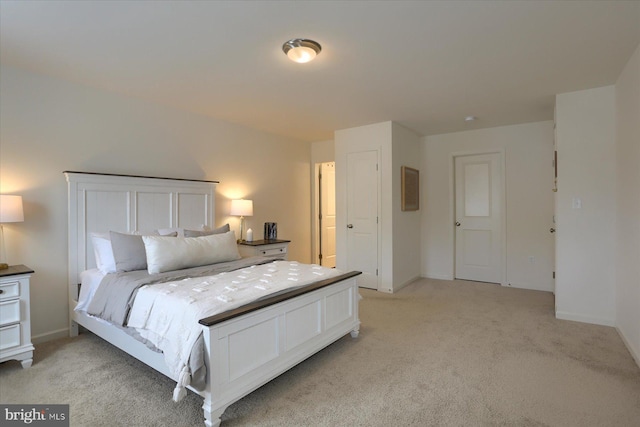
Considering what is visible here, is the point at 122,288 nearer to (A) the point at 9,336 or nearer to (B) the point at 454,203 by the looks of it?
(A) the point at 9,336

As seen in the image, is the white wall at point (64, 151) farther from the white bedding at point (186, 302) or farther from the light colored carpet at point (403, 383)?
the light colored carpet at point (403, 383)

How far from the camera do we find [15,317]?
2404 millimetres

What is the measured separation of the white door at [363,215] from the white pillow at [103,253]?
3.04 m

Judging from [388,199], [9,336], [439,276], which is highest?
[388,199]

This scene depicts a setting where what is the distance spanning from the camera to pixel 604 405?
1.93m

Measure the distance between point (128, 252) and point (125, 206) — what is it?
2.49 feet

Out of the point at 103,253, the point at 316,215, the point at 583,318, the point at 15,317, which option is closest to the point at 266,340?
the point at 103,253

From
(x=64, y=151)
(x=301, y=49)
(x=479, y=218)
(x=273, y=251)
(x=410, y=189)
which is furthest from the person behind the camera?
(x=479, y=218)

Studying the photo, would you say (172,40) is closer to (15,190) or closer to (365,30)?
(365,30)

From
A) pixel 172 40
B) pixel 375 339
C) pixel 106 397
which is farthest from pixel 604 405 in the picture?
pixel 172 40

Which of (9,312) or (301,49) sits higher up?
(301,49)

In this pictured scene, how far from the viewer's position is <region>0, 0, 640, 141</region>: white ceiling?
1974 millimetres

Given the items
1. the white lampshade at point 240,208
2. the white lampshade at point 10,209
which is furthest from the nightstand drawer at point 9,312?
the white lampshade at point 240,208

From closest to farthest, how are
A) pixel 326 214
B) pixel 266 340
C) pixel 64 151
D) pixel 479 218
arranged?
pixel 266 340 → pixel 64 151 → pixel 479 218 → pixel 326 214
